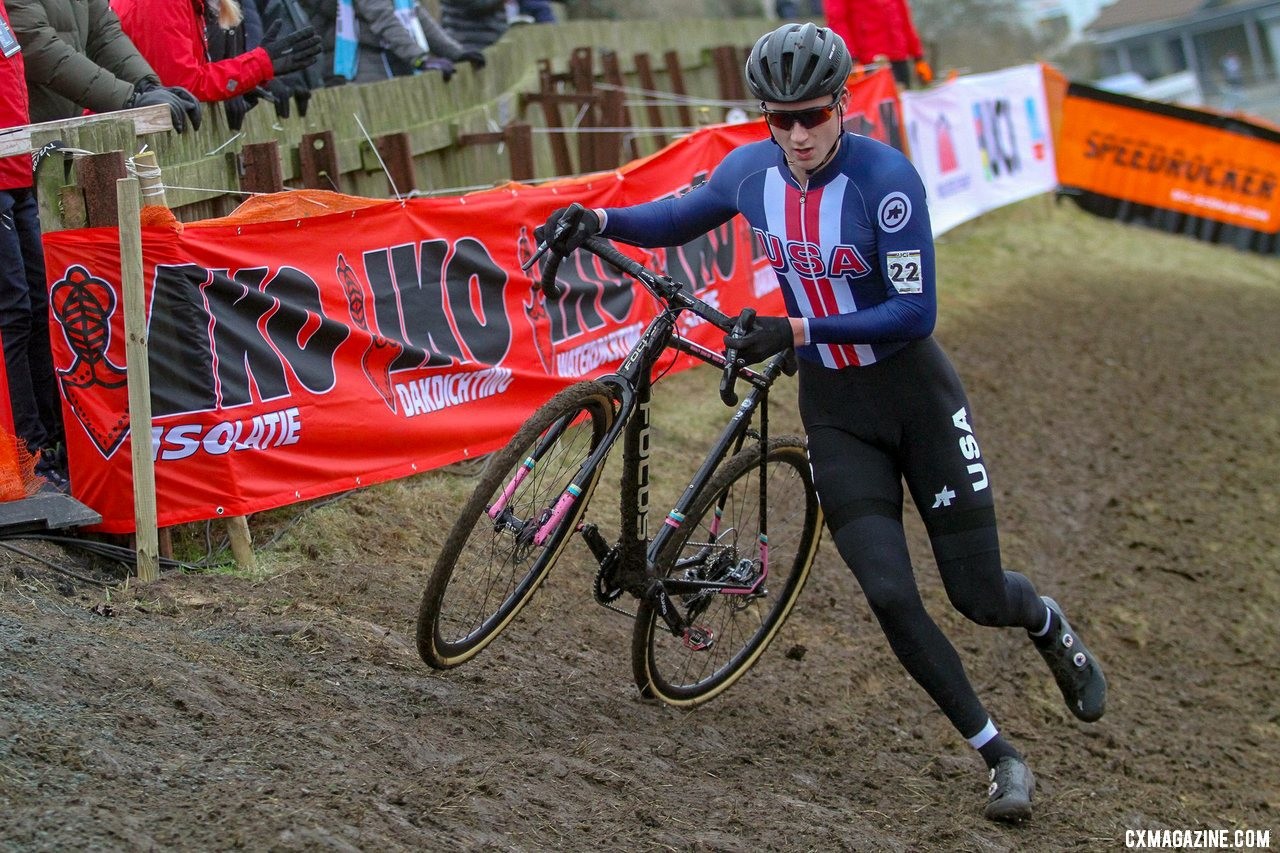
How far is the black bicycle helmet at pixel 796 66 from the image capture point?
14.4 ft

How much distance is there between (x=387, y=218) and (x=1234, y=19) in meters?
55.1

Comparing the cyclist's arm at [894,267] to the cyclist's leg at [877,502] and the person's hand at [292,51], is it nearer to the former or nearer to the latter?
the cyclist's leg at [877,502]

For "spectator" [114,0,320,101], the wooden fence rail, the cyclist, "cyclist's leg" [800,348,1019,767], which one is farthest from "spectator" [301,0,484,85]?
"cyclist's leg" [800,348,1019,767]

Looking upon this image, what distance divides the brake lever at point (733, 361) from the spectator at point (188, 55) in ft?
11.5

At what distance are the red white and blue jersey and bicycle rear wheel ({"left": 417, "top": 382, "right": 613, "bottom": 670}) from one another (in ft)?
2.57

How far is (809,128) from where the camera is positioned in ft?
14.7

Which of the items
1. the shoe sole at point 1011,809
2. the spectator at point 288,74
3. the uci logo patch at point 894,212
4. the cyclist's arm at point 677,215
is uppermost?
the spectator at point 288,74

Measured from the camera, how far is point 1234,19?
53.4 metres

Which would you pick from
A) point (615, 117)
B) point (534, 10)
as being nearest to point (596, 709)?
point (615, 117)

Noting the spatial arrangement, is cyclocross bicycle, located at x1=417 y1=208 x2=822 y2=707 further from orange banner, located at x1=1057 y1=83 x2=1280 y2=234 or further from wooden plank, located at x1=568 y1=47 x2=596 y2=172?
orange banner, located at x1=1057 y1=83 x2=1280 y2=234

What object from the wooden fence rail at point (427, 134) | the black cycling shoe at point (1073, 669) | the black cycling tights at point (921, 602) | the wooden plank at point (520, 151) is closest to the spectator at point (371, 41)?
the wooden fence rail at point (427, 134)

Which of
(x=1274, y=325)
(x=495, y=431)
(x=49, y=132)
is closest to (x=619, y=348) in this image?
(x=495, y=431)

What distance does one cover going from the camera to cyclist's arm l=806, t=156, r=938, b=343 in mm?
4492

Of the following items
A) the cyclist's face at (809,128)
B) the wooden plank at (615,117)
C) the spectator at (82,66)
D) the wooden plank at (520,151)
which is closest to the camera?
the cyclist's face at (809,128)
